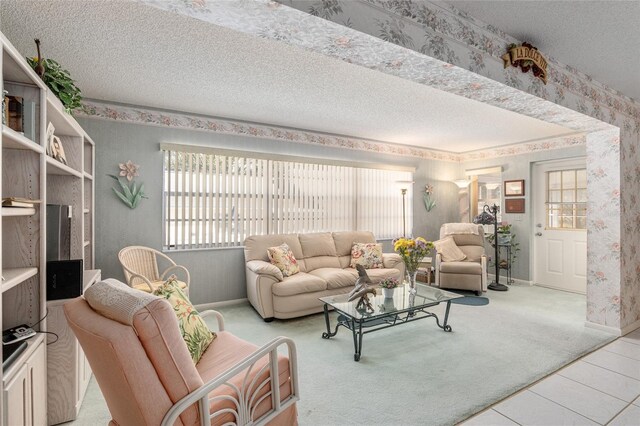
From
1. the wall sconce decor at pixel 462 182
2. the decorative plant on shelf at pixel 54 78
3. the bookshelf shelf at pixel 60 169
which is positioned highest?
the decorative plant on shelf at pixel 54 78

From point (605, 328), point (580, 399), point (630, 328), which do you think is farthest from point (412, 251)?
point (630, 328)

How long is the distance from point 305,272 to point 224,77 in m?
2.51

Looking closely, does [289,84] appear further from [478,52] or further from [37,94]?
[37,94]

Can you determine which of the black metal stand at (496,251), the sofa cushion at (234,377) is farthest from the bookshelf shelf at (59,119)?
the black metal stand at (496,251)

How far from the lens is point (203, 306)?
4090 mm

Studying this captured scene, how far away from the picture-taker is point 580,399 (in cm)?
215

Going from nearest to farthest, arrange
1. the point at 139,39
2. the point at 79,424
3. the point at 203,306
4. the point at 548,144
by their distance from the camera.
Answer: the point at 79,424, the point at 139,39, the point at 203,306, the point at 548,144

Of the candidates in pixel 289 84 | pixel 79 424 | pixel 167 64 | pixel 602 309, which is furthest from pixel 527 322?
pixel 167 64

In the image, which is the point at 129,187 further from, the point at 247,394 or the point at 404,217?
the point at 404,217

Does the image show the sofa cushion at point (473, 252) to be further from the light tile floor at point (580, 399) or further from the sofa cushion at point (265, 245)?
the sofa cushion at point (265, 245)

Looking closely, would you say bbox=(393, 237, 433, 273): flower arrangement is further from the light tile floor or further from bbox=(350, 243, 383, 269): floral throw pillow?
the light tile floor

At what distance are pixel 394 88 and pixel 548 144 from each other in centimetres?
355

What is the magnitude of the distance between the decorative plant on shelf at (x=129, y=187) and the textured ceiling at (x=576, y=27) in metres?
3.57

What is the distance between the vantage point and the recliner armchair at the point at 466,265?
4.77 metres
